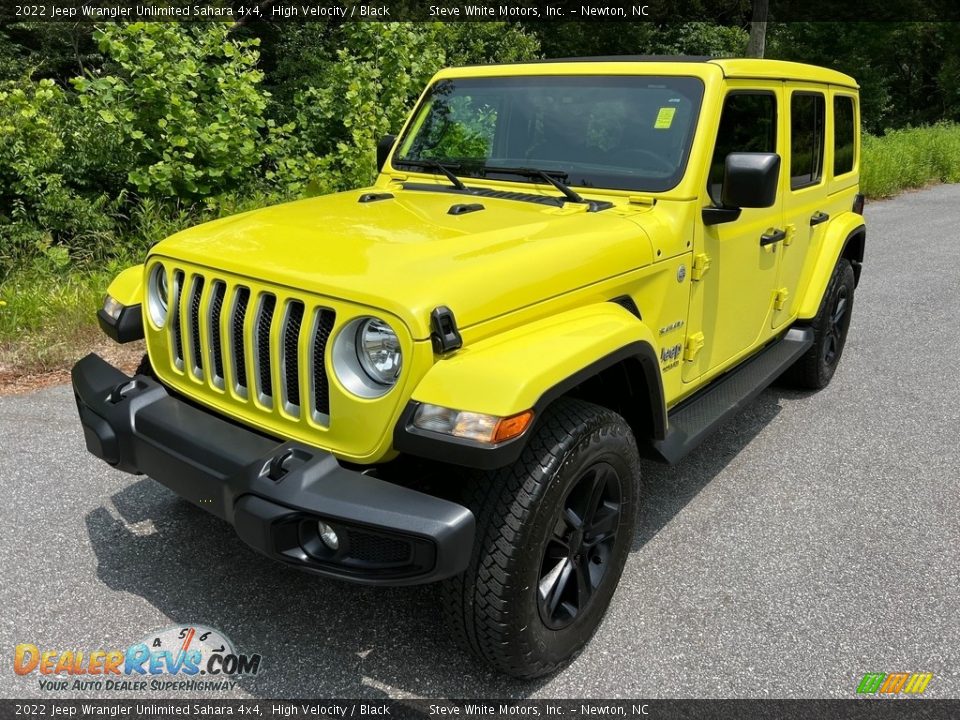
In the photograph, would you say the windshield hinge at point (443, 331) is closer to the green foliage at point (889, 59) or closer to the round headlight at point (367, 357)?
the round headlight at point (367, 357)

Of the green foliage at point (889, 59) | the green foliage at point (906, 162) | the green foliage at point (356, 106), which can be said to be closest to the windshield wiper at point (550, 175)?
the green foliage at point (356, 106)

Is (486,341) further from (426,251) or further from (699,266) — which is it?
(699,266)

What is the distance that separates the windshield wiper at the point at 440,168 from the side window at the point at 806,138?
5.45 feet

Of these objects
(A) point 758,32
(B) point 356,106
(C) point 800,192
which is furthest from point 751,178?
(A) point 758,32

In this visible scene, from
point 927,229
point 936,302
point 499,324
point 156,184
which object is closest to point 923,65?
point 927,229

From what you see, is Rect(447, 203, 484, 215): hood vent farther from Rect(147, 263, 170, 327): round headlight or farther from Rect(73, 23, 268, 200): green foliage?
Rect(73, 23, 268, 200): green foliage

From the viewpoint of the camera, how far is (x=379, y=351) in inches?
89.2

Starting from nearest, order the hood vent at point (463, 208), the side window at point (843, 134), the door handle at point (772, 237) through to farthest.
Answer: the hood vent at point (463, 208) → the door handle at point (772, 237) → the side window at point (843, 134)

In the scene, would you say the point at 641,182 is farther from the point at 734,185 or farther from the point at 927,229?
the point at 927,229

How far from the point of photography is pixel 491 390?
208 cm

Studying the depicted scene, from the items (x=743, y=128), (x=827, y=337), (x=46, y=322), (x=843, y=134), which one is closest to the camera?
(x=743, y=128)

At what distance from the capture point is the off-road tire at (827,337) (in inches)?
183

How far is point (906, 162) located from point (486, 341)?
15316 millimetres

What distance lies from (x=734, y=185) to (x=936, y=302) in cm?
518
